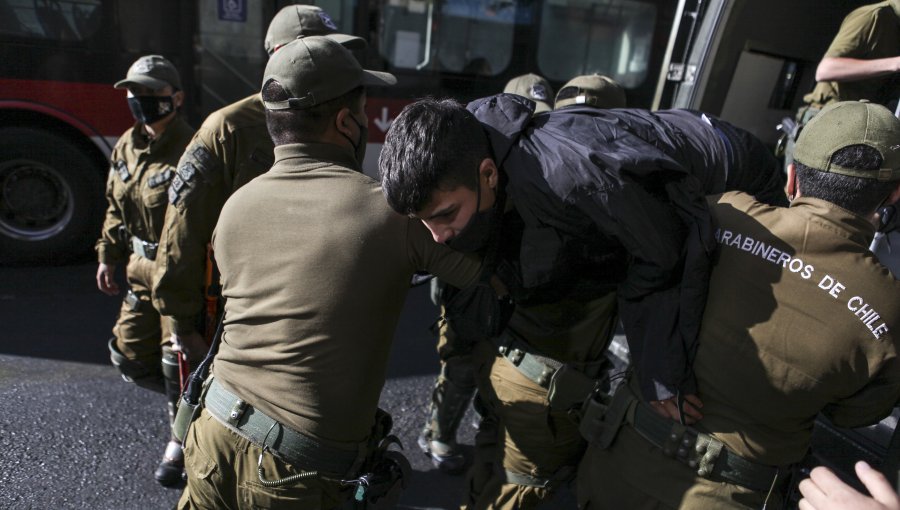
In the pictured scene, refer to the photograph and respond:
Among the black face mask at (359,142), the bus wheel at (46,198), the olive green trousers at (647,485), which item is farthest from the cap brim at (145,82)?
the bus wheel at (46,198)

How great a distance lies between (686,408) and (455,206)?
70 cm

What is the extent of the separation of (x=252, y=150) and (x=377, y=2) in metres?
3.55

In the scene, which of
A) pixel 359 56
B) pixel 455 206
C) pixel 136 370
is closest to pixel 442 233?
pixel 455 206

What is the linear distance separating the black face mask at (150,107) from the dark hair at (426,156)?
1704 mm

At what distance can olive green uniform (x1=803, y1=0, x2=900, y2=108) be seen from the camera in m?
2.73

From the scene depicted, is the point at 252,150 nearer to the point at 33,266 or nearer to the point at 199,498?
the point at 199,498

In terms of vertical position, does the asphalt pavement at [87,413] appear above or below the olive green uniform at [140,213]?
below

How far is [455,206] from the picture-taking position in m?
1.46

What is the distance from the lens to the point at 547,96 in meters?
3.48

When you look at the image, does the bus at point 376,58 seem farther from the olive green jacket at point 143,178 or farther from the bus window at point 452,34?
the olive green jacket at point 143,178

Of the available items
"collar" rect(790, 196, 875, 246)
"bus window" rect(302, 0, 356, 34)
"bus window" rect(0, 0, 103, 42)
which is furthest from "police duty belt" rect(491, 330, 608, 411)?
"bus window" rect(0, 0, 103, 42)

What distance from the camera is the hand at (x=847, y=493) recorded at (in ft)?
3.69

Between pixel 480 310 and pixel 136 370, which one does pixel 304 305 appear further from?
pixel 136 370

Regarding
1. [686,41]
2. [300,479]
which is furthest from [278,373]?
[686,41]
